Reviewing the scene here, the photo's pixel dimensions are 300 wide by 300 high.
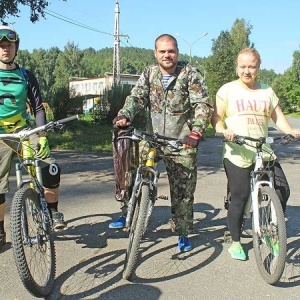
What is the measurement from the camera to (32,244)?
316 cm

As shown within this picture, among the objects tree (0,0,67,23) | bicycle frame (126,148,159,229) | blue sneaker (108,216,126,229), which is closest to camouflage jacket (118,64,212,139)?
bicycle frame (126,148,159,229)

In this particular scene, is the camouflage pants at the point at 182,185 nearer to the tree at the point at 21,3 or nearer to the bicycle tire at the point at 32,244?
the bicycle tire at the point at 32,244

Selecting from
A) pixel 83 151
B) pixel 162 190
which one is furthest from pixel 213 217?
pixel 83 151

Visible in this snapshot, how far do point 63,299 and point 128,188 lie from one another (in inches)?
50.0

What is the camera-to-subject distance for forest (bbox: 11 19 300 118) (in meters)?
19.2

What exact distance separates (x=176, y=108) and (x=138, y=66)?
11828 cm

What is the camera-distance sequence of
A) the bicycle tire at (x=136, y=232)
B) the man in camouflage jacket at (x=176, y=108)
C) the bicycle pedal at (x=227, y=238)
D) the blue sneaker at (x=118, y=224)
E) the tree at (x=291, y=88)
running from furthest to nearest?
the tree at (x=291, y=88)
the blue sneaker at (x=118, y=224)
the bicycle pedal at (x=227, y=238)
the man in camouflage jacket at (x=176, y=108)
the bicycle tire at (x=136, y=232)

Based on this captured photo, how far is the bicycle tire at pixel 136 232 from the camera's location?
11.2 feet

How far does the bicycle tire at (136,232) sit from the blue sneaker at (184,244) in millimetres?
888

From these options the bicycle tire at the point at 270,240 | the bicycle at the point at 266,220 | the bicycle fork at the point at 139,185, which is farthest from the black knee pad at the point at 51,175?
the bicycle tire at the point at 270,240

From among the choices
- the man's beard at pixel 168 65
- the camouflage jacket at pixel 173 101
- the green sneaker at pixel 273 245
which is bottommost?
the green sneaker at pixel 273 245

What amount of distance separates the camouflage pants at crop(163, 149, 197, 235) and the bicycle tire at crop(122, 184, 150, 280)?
0.67 meters

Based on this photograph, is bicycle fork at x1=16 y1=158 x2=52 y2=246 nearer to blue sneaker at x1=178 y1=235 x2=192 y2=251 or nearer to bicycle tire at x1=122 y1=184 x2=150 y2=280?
bicycle tire at x1=122 y1=184 x2=150 y2=280

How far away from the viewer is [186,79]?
4.04m
